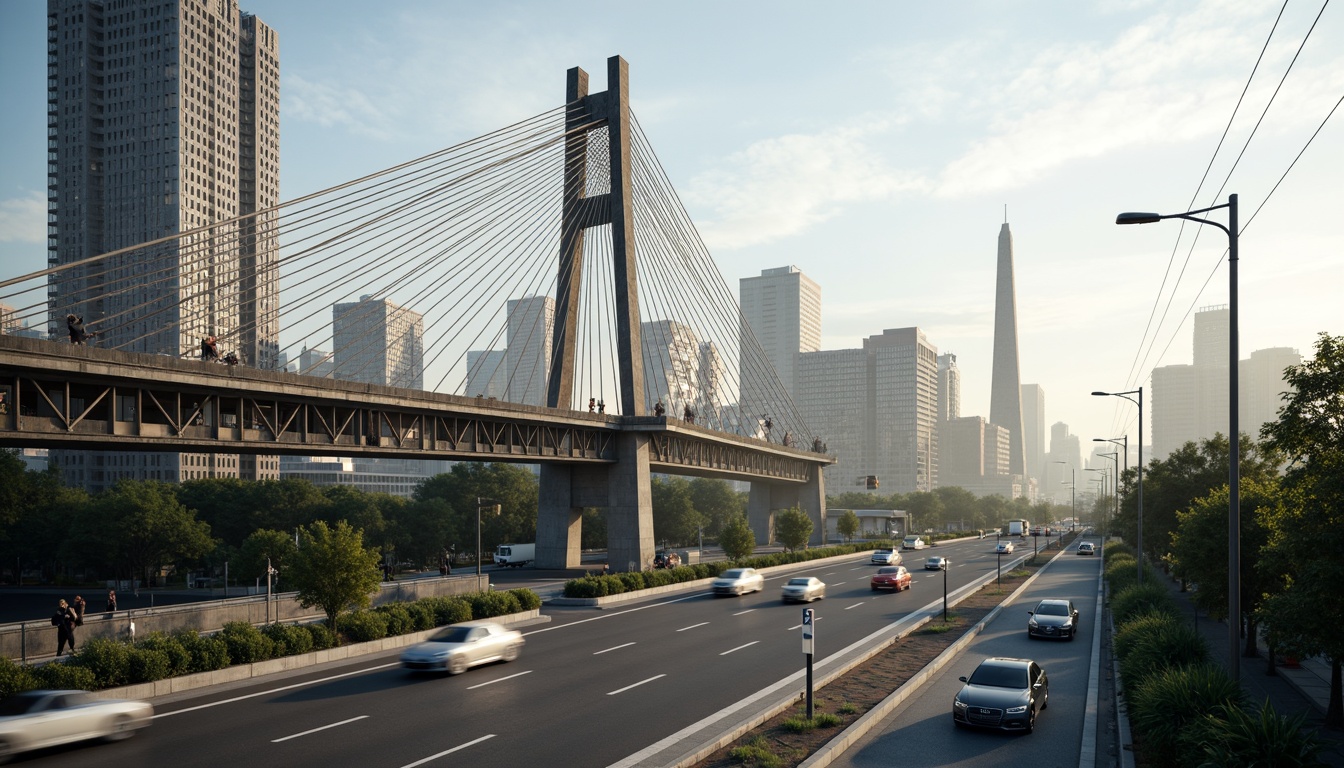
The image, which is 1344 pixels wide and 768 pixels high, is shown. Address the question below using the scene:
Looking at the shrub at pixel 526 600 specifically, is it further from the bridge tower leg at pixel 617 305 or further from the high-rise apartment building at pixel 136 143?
the high-rise apartment building at pixel 136 143

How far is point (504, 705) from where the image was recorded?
19953 mm

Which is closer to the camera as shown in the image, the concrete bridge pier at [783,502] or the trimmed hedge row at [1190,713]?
the trimmed hedge row at [1190,713]

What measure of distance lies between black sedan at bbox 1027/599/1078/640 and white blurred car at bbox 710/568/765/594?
1695cm

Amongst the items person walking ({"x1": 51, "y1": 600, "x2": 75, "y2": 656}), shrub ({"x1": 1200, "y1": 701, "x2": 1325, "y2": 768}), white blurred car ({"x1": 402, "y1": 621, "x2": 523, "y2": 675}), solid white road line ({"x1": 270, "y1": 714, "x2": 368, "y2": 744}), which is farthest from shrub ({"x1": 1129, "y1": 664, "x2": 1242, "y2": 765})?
person walking ({"x1": 51, "y1": 600, "x2": 75, "y2": 656})

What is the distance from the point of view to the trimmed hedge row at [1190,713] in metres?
12.1

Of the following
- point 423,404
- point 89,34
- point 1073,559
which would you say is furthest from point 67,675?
point 89,34

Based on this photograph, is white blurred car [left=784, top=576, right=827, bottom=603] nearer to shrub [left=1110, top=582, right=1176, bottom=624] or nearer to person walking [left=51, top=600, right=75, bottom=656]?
shrub [left=1110, top=582, right=1176, bottom=624]

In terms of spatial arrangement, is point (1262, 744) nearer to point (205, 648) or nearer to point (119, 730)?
point (119, 730)

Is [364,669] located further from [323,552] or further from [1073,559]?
[1073,559]

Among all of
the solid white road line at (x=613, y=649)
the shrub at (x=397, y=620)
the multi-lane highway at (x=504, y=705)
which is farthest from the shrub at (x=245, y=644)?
the solid white road line at (x=613, y=649)

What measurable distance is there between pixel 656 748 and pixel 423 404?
2742 cm

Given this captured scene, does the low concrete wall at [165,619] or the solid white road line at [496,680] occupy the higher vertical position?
the low concrete wall at [165,619]

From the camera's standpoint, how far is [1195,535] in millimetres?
29000

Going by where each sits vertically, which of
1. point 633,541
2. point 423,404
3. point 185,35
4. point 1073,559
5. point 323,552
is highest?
point 185,35
